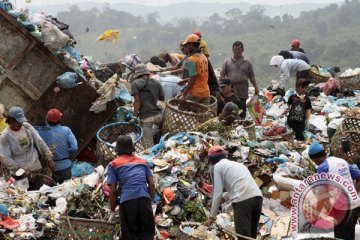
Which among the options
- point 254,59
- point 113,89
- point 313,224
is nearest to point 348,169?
point 313,224

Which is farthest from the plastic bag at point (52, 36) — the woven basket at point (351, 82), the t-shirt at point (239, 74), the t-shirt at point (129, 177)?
the woven basket at point (351, 82)

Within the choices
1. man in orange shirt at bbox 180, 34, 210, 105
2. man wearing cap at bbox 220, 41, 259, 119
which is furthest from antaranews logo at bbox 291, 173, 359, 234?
man wearing cap at bbox 220, 41, 259, 119

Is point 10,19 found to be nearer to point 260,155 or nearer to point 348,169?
point 260,155

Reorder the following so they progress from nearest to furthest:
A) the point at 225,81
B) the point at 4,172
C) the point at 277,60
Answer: the point at 4,172, the point at 225,81, the point at 277,60

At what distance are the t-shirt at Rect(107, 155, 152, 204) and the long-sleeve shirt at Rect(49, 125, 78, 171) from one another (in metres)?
2.12

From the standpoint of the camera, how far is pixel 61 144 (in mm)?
7266

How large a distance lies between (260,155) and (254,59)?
2557 inches

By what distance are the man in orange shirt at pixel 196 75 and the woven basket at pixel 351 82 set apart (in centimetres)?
510

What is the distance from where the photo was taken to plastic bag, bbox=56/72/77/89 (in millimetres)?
8312

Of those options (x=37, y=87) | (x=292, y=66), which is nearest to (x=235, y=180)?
(x=37, y=87)

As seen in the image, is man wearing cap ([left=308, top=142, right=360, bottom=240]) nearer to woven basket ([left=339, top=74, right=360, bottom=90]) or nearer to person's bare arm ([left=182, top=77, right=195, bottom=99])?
person's bare arm ([left=182, top=77, right=195, bottom=99])

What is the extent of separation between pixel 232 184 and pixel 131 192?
886 millimetres

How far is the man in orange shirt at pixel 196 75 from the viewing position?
8.21m

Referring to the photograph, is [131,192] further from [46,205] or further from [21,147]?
[21,147]
